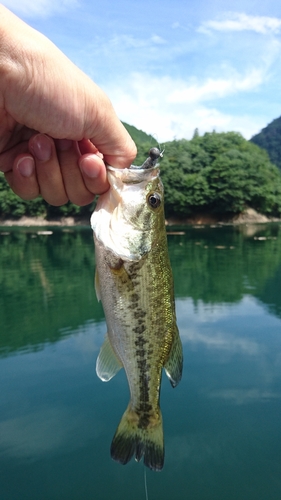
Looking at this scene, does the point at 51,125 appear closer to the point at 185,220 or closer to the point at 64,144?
the point at 64,144

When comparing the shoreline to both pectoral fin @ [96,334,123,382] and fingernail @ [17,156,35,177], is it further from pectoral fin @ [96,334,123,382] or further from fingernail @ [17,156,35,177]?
pectoral fin @ [96,334,123,382]

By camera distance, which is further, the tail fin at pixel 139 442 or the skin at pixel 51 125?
the tail fin at pixel 139 442

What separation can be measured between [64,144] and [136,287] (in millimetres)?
1257

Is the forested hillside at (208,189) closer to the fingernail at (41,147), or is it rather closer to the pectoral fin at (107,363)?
the fingernail at (41,147)

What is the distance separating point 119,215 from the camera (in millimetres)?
2893

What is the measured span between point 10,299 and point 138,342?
17.4 metres

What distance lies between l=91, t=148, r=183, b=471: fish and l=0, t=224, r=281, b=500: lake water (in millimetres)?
5160

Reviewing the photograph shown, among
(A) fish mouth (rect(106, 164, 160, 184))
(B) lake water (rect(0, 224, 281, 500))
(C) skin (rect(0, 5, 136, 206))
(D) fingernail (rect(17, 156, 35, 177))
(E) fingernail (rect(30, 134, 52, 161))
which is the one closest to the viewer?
(C) skin (rect(0, 5, 136, 206))

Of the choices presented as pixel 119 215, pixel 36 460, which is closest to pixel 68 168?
pixel 119 215

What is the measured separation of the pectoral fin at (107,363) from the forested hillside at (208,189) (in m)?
63.8

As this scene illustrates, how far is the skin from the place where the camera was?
2.55 m

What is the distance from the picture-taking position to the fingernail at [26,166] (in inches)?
132

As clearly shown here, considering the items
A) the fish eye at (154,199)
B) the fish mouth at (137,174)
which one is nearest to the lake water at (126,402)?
the fish eye at (154,199)

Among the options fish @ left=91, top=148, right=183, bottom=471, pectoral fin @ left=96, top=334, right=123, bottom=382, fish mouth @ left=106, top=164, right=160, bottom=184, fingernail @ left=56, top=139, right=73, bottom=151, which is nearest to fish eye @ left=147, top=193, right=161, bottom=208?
fish @ left=91, top=148, right=183, bottom=471
